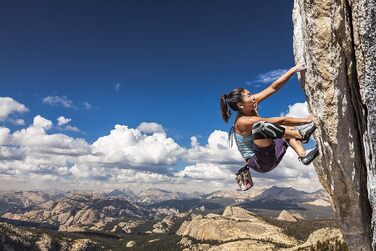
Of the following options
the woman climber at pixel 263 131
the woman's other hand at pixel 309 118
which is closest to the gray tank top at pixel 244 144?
the woman climber at pixel 263 131

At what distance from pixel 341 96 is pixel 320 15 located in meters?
1.94

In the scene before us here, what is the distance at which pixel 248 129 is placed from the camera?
36.5 ft

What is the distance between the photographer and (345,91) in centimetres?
921

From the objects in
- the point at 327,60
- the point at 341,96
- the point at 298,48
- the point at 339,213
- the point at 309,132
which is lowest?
the point at 339,213

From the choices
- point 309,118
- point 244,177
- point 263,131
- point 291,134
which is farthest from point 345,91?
point 244,177

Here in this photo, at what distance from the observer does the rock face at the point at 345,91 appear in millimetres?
8211

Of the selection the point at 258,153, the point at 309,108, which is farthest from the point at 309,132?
the point at 258,153

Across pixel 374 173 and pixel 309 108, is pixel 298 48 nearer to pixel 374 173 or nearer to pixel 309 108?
pixel 309 108

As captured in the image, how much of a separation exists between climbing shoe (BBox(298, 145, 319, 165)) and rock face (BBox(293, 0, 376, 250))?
20.8 inches

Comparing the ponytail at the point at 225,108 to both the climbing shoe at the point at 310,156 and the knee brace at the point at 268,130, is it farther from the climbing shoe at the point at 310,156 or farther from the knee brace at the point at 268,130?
the climbing shoe at the point at 310,156

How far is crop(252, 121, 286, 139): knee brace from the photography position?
1064 centimetres

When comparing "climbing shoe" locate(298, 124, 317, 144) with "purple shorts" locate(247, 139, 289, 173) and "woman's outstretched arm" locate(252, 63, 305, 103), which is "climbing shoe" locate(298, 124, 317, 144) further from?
"woman's outstretched arm" locate(252, 63, 305, 103)

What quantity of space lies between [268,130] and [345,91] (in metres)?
2.29

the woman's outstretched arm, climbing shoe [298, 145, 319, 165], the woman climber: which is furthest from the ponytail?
climbing shoe [298, 145, 319, 165]
